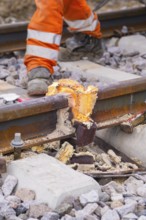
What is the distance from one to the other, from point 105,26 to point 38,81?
104 inches

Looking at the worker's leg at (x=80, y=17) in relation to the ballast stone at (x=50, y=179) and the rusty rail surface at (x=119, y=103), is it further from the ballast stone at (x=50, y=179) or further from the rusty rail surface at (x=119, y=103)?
the ballast stone at (x=50, y=179)

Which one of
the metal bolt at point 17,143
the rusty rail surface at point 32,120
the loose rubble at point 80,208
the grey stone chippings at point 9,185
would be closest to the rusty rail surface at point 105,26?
the rusty rail surface at point 32,120

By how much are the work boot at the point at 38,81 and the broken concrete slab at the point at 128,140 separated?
78 cm

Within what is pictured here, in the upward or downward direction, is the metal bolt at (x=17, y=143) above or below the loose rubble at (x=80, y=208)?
above

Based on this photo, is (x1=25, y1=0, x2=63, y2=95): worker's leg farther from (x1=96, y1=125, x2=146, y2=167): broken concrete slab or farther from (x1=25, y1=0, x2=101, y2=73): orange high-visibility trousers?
(x1=96, y1=125, x2=146, y2=167): broken concrete slab

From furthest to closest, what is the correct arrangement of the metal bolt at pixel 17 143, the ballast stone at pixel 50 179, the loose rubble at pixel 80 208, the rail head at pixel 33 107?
the rail head at pixel 33 107 < the metal bolt at pixel 17 143 < the ballast stone at pixel 50 179 < the loose rubble at pixel 80 208

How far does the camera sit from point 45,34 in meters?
5.05

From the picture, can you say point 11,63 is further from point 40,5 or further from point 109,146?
point 109,146

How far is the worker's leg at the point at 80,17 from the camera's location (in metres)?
5.88

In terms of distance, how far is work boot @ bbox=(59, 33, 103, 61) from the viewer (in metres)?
6.33

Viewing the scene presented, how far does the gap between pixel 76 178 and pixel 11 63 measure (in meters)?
3.07

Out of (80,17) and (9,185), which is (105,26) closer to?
(80,17)

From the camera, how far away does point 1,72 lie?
5.73 m

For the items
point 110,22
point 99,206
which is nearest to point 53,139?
point 99,206
